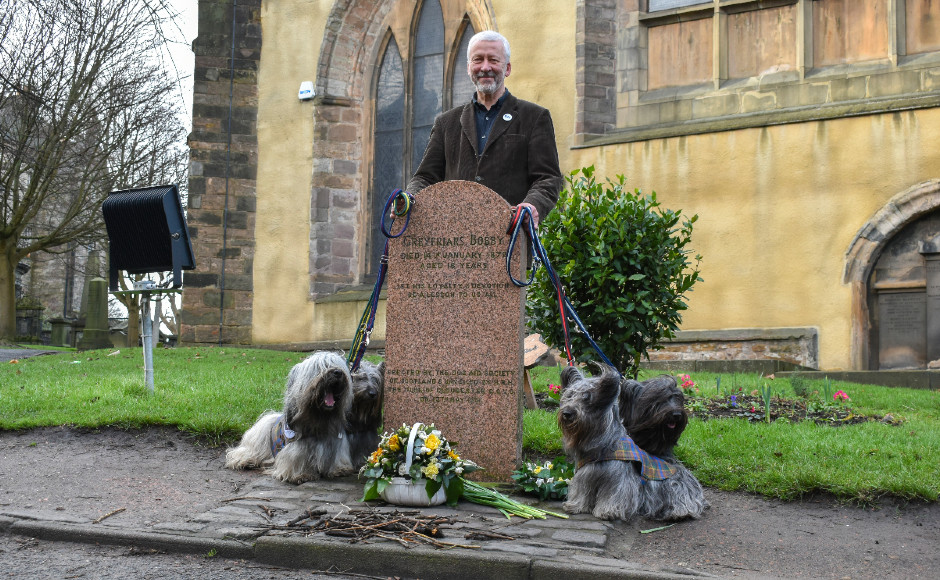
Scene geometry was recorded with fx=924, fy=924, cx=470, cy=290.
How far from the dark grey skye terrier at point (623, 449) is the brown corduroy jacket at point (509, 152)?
1.56 m

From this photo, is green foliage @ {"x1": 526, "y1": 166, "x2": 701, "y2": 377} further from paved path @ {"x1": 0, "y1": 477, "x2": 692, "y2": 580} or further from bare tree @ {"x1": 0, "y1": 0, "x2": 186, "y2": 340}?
bare tree @ {"x1": 0, "y1": 0, "x2": 186, "y2": 340}

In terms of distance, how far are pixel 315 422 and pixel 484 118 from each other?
8.08 ft

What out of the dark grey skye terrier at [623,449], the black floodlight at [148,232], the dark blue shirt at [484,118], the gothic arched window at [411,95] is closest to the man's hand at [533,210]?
the dark blue shirt at [484,118]

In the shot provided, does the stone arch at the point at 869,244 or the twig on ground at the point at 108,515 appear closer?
the twig on ground at the point at 108,515

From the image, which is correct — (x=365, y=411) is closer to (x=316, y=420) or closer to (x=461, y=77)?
(x=316, y=420)

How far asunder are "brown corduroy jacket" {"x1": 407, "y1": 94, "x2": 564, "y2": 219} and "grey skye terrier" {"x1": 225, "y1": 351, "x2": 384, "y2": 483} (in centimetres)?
154

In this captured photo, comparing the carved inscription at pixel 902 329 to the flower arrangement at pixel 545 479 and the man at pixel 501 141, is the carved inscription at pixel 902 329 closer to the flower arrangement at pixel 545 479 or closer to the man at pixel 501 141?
the man at pixel 501 141

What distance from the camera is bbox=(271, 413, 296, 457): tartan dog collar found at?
20.7ft

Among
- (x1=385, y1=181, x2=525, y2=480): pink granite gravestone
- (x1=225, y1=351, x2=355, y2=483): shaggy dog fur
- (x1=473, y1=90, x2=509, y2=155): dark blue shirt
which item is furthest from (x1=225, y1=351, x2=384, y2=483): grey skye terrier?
(x1=473, y1=90, x2=509, y2=155): dark blue shirt

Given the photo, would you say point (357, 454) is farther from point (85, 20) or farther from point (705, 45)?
point (705, 45)

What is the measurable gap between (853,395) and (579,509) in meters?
5.45

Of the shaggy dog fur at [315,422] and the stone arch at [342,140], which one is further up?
the stone arch at [342,140]

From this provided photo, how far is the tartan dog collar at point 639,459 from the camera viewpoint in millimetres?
5340

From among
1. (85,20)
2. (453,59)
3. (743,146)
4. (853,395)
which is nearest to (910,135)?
(743,146)
